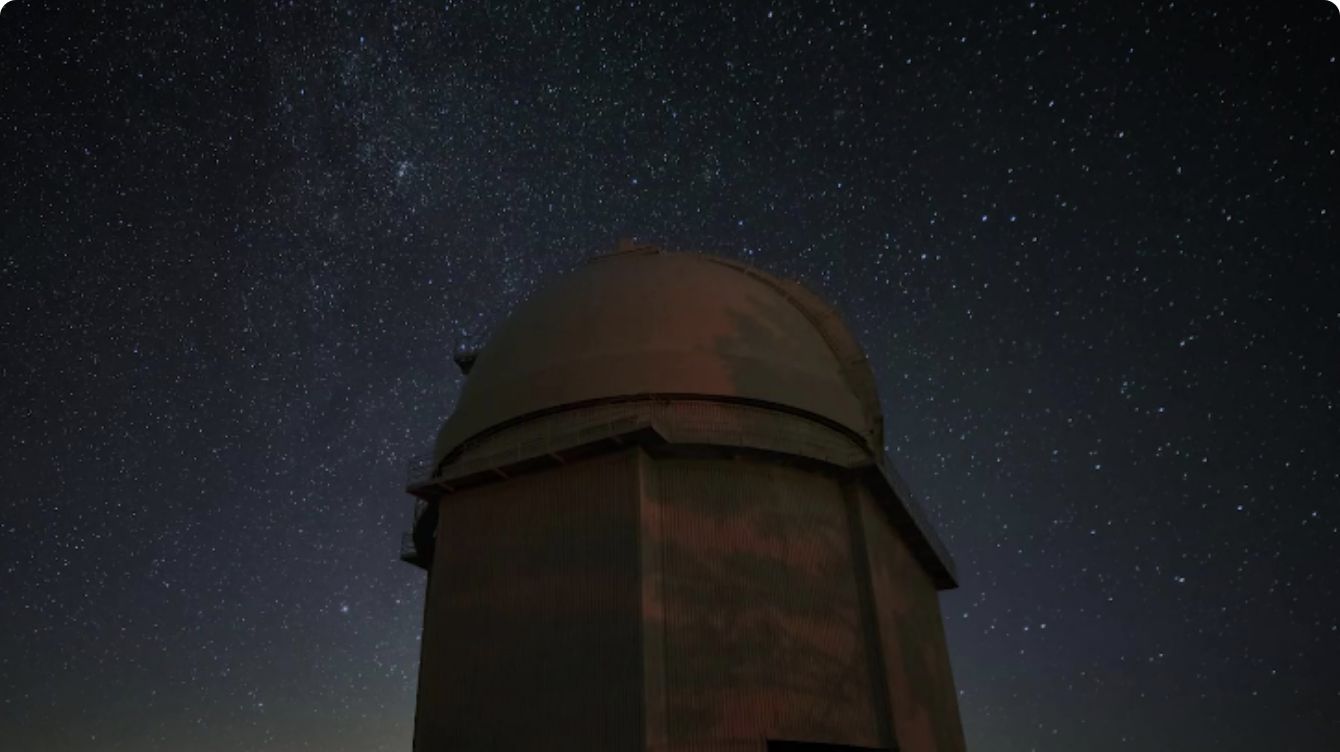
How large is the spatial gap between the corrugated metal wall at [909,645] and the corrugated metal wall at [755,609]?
540 mm

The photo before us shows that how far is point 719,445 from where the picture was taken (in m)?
17.5

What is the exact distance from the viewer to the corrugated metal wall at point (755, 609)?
50.5 feet

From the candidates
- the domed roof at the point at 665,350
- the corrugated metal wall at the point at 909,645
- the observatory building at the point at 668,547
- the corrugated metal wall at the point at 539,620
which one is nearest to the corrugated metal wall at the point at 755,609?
the observatory building at the point at 668,547

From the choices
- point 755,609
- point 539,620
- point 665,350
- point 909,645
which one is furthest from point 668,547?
point 909,645

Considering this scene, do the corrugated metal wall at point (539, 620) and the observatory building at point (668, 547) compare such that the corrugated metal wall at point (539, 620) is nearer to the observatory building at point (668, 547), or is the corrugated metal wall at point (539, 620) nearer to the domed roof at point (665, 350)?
the observatory building at point (668, 547)

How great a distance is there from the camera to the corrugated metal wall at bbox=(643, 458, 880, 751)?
50.5 feet

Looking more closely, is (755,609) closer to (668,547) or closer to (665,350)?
(668,547)

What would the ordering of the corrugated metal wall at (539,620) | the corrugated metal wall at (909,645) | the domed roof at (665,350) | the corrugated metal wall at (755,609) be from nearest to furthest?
the corrugated metal wall at (539,620)
the corrugated metal wall at (755,609)
the corrugated metal wall at (909,645)
the domed roof at (665,350)

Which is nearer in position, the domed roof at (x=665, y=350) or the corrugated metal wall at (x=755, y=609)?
the corrugated metal wall at (x=755, y=609)

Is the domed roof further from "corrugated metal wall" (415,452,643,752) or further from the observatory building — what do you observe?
"corrugated metal wall" (415,452,643,752)

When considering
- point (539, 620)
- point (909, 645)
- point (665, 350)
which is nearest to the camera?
point (539, 620)

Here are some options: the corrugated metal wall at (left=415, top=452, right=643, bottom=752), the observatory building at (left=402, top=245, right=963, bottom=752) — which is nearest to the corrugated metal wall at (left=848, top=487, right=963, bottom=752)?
the observatory building at (left=402, top=245, right=963, bottom=752)

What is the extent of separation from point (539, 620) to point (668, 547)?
8.88 feet

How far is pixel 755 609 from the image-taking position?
16422 millimetres
